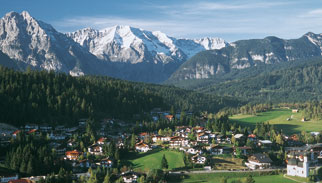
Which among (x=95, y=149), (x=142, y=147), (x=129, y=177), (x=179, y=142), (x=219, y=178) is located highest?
(x=95, y=149)

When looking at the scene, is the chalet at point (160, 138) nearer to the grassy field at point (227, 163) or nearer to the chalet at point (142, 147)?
the chalet at point (142, 147)

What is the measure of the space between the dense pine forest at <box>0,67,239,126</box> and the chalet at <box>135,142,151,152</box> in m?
28.2

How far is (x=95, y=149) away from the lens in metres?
92.4

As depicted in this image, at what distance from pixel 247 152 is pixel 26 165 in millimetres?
47986

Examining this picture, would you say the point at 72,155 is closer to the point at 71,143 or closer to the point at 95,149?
the point at 95,149

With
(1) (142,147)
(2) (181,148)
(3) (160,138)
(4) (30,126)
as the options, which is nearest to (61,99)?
(4) (30,126)

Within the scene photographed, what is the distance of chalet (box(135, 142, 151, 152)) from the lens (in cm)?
9556

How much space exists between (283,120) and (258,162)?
85583mm

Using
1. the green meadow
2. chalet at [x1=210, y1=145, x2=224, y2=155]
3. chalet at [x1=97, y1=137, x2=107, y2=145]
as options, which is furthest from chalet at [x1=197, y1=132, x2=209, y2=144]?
chalet at [x1=97, y1=137, x2=107, y2=145]

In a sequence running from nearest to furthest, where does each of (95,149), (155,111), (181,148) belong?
(95,149), (181,148), (155,111)

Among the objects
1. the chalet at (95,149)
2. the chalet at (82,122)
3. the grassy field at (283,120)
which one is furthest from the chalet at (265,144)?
the chalet at (82,122)

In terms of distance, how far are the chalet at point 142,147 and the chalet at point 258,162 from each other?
23599mm

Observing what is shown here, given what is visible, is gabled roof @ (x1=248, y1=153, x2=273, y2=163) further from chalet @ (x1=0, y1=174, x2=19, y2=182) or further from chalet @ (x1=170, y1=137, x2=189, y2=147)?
chalet @ (x1=0, y1=174, x2=19, y2=182)

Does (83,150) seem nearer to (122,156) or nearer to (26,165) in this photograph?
(122,156)
